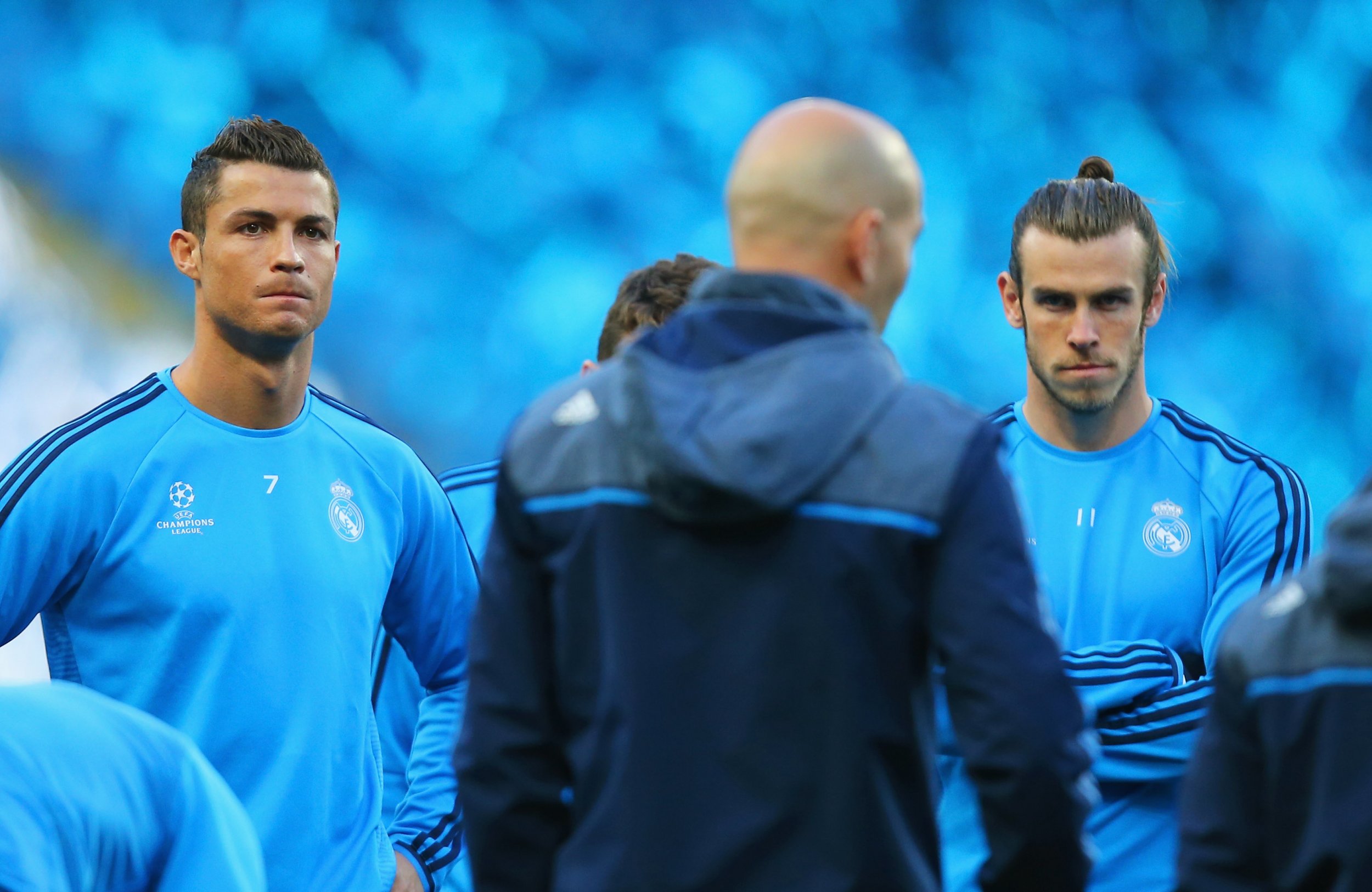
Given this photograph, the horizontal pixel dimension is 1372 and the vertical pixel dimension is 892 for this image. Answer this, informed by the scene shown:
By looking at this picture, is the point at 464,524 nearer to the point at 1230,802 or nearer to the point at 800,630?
the point at 800,630

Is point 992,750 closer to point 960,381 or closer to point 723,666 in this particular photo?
point 723,666

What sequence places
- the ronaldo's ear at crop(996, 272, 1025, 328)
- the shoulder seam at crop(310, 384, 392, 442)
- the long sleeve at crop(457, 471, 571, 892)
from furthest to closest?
the ronaldo's ear at crop(996, 272, 1025, 328), the shoulder seam at crop(310, 384, 392, 442), the long sleeve at crop(457, 471, 571, 892)

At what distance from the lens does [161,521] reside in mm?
2471

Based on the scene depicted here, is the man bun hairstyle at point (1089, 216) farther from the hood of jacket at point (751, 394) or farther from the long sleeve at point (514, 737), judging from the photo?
the long sleeve at point (514, 737)

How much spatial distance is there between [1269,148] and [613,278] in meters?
1.89

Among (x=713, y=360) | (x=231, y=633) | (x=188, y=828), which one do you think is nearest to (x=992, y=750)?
(x=713, y=360)

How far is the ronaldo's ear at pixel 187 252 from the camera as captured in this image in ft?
8.80

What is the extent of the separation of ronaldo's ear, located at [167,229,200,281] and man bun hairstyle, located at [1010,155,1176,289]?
4.58 ft

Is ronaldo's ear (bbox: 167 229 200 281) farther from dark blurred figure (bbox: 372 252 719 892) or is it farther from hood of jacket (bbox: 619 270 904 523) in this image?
hood of jacket (bbox: 619 270 904 523)

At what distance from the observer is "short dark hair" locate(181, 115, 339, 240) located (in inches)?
106

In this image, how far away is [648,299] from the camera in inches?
102

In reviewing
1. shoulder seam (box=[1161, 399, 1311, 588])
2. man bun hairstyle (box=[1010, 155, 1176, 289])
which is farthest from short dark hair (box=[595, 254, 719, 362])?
shoulder seam (box=[1161, 399, 1311, 588])

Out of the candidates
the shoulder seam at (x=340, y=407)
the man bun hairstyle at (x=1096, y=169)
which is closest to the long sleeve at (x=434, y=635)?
the shoulder seam at (x=340, y=407)

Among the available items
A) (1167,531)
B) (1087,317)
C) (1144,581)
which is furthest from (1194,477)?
(1087,317)
